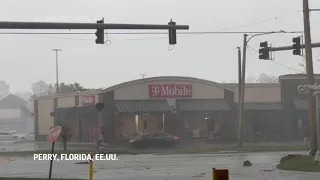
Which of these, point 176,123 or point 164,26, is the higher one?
point 164,26

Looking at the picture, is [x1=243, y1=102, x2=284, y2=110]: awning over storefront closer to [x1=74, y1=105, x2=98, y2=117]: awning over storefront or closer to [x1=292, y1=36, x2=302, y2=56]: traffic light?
[x1=74, y1=105, x2=98, y2=117]: awning over storefront

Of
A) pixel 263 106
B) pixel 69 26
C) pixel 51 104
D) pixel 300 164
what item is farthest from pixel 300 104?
pixel 69 26

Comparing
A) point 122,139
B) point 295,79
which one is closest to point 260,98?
point 295,79

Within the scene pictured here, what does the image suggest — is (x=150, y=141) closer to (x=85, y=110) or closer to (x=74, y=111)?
(x=85, y=110)

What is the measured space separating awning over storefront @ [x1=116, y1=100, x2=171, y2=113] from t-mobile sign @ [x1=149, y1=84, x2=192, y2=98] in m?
0.70

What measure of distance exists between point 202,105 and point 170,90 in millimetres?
3447

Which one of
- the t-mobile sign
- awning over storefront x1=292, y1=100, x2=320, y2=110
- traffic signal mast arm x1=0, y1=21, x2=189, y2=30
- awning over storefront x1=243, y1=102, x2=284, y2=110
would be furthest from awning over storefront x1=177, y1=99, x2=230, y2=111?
traffic signal mast arm x1=0, y1=21, x2=189, y2=30

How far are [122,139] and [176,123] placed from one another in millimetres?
5298

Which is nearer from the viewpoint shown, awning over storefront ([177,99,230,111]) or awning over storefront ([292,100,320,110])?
awning over storefront ([177,99,230,111])

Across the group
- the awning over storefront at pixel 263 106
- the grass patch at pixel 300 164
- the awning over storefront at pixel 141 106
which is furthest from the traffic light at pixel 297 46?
the awning over storefront at pixel 263 106

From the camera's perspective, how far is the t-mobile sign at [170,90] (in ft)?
183

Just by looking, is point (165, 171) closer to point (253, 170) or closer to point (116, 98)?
point (253, 170)

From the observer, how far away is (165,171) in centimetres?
2380

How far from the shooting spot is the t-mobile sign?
183ft
